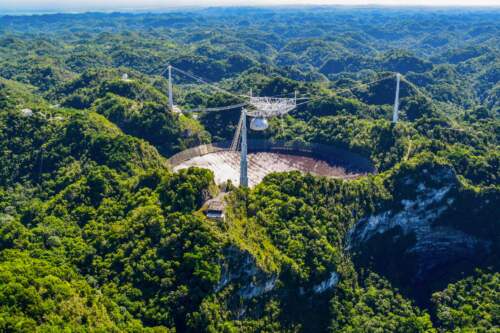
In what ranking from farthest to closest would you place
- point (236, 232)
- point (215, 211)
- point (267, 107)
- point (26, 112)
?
point (26, 112) → point (267, 107) → point (236, 232) → point (215, 211)

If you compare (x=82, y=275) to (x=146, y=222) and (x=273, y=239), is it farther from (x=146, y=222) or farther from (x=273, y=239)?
(x=273, y=239)

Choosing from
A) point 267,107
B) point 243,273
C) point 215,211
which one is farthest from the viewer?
point 267,107

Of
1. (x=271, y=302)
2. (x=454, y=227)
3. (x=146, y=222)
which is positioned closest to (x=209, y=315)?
(x=271, y=302)

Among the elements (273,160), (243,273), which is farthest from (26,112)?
(243,273)

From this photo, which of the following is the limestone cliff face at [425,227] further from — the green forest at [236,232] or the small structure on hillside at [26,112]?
the small structure on hillside at [26,112]

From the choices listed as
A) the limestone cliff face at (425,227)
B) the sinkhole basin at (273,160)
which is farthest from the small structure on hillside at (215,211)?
the limestone cliff face at (425,227)

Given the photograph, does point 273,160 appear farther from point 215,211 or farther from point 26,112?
point 26,112
